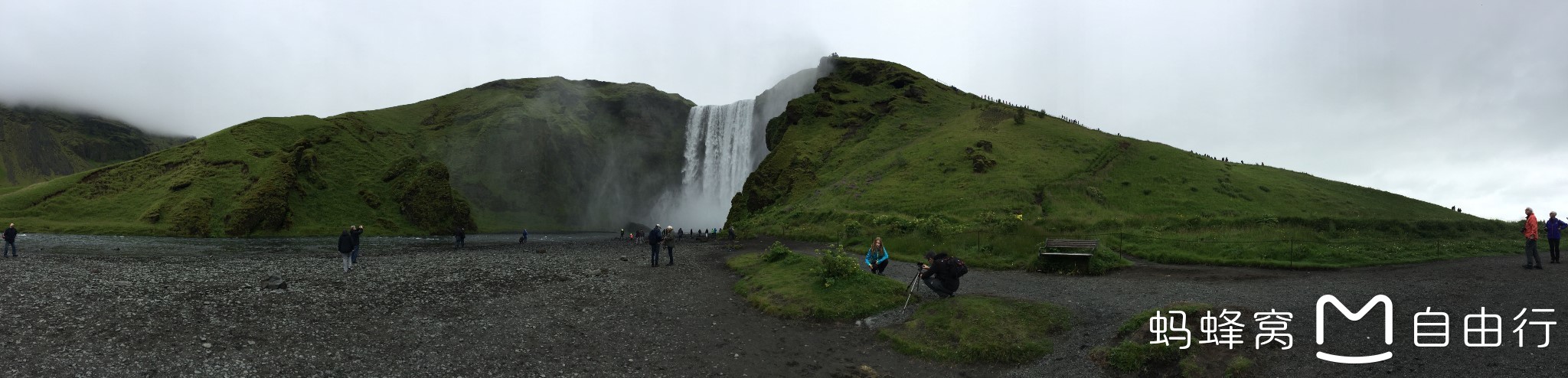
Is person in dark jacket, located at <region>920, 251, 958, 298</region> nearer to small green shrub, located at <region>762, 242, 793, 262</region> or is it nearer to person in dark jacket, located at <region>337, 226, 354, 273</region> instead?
small green shrub, located at <region>762, 242, 793, 262</region>

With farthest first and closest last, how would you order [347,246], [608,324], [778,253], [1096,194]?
1. [1096,194]
2. [347,246]
3. [778,253]
4. [608,324]

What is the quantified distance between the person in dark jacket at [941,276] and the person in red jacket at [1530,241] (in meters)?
16.9

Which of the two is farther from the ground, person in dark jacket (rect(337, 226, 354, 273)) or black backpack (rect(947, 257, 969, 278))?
black backpack (rect(947, 257, 969, 278))

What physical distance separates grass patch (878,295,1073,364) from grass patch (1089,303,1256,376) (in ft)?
4.98

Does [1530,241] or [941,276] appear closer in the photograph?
[941,276]

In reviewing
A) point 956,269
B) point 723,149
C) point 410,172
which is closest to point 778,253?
point 956,269

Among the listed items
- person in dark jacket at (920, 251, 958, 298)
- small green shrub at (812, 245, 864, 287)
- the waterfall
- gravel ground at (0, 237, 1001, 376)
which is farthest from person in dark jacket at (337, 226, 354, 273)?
the waterfall

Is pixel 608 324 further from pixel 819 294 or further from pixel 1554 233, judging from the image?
pixel 1554 233

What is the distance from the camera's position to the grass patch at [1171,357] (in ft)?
36.5

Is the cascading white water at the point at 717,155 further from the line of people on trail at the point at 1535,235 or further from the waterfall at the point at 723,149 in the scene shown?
the line of people on trail at the point at 1535,235

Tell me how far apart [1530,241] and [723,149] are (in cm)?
9397

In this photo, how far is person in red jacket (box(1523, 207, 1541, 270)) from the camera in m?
19.0

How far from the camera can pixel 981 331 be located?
14914 mm

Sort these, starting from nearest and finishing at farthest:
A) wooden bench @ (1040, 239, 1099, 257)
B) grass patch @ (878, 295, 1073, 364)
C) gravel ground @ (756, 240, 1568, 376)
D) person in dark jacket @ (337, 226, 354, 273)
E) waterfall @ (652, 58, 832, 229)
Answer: gravel ground @ (756, 240, 1568, 376) < grass patch @ (878, 295, 1073, 364) < wooden bench @ (1040, 239, 1099, 257) < person in dark jacket @ (337, 226, 354, 273) < waterfall @ (652, 58, 832, 229)
